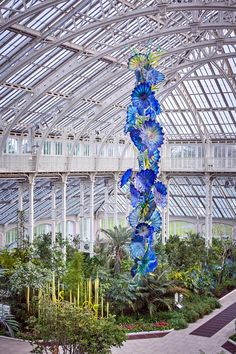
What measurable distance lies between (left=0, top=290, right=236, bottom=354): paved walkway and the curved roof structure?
11778 millimetres

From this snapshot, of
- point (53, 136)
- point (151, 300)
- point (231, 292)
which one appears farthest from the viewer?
point (53, 136)

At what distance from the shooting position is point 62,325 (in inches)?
696

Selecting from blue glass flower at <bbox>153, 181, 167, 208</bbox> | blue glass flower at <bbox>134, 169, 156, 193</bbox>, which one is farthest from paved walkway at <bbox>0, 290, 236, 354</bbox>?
blue glass flower at <bbox>134, 169, 156, 193</bbox>

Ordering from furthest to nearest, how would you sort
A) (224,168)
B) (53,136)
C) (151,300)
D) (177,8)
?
1. (224,168)
2. (53,136)
3. (151,300)
4. (177,8)

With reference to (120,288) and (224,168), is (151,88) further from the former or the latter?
(224,168)

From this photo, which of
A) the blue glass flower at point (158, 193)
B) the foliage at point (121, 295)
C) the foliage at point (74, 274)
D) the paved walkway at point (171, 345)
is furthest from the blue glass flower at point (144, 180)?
the paved walkway at point (171, 345)

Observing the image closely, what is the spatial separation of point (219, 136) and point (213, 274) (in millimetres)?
15735

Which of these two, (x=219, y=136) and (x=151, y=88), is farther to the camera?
(x=219, y=136)

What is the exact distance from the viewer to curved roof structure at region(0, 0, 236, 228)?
25.7 m

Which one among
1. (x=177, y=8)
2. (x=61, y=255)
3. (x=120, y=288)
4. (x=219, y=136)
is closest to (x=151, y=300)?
(x=120, y=288)

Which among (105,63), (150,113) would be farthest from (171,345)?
(105,63)

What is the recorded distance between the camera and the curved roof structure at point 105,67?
84.2 feet

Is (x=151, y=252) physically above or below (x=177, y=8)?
below

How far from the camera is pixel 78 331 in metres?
17.5
